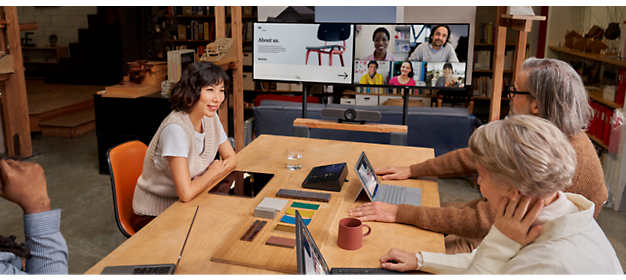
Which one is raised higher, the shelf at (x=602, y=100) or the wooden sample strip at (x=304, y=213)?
the shelf at (x=602, y=100)

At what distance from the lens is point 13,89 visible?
14.9 ft

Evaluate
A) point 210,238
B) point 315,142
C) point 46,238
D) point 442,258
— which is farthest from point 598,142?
point 46,238

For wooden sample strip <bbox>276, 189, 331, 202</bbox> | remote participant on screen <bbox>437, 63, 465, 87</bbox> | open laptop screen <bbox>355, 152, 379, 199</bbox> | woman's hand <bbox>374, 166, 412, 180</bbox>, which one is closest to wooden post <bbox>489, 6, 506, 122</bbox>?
remote participant on screen <bbox>437, 63, 465, 87</bbox>

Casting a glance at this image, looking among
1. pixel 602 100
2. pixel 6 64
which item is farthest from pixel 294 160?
pixel 6 64

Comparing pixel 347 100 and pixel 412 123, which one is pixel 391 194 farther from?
pixel 347 100

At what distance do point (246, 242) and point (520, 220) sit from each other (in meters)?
0.83

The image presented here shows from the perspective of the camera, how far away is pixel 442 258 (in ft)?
4.52

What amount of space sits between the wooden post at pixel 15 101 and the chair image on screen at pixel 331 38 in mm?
3073

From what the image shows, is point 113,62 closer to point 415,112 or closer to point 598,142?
point 415,112

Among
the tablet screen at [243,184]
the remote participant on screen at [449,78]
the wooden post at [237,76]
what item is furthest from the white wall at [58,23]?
the tablet screen at [243,184]

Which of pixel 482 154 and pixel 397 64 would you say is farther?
pixel 397 64

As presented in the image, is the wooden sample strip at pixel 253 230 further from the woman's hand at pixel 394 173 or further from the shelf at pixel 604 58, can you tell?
the shelf at pixel 604 58

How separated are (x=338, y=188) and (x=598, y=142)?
10.8 feet

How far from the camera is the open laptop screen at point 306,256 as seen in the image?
3.07ft
